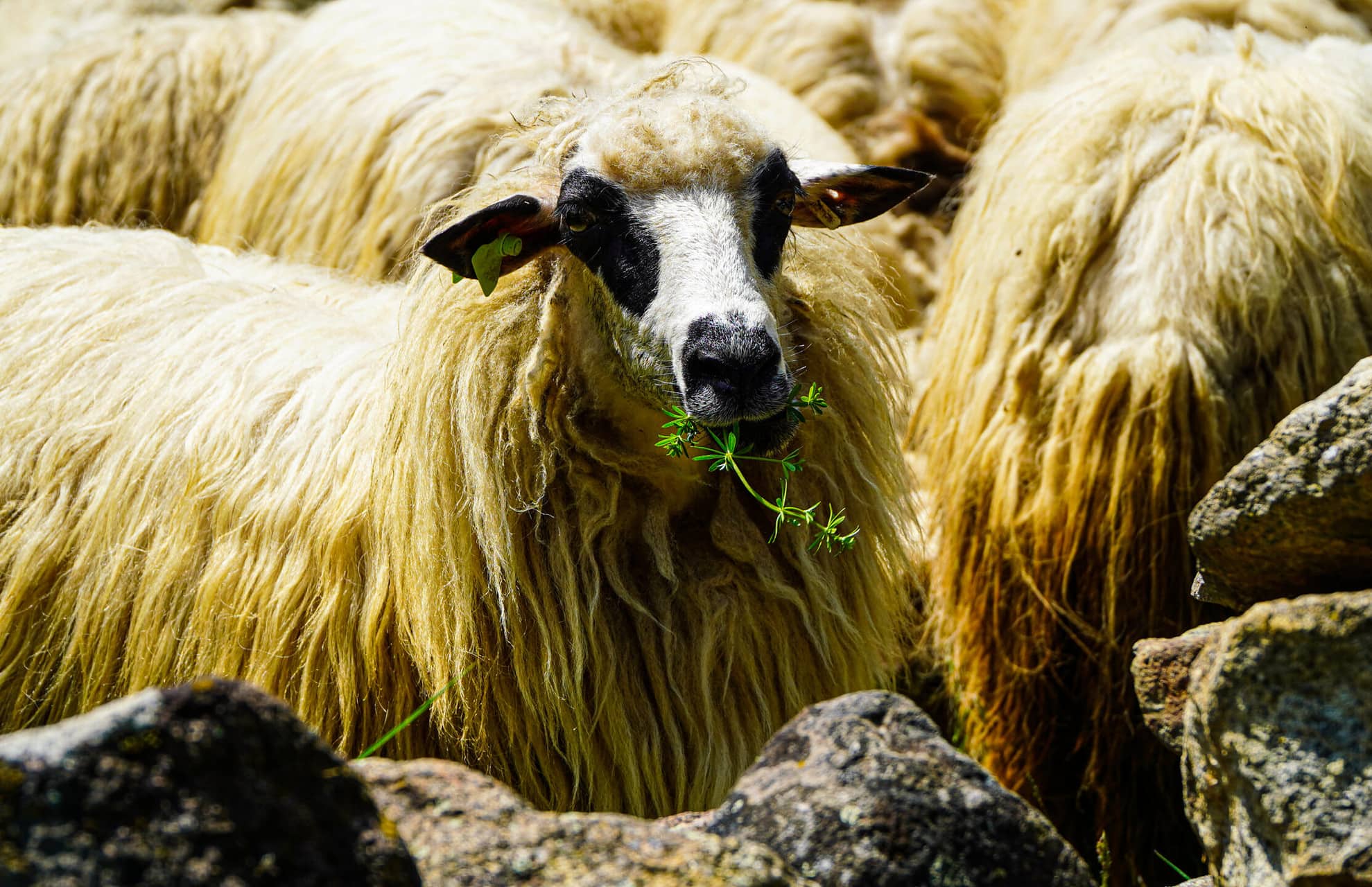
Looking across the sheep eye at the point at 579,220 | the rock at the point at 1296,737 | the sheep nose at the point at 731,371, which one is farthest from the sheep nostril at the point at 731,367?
the rock at the point at 1296,737

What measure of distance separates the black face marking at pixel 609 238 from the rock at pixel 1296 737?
143 cm

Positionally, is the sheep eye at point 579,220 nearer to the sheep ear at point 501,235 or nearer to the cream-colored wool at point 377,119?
the sheep ear at point 501,235

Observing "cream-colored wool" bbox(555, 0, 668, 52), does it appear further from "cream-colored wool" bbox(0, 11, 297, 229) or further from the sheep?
the sheep

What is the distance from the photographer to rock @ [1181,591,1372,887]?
172 cm

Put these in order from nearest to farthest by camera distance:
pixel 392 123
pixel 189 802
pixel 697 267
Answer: pixel 189 802 → pixel 697 267 → pixel 392 123

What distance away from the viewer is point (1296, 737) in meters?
1.79

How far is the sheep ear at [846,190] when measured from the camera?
3.40 meters

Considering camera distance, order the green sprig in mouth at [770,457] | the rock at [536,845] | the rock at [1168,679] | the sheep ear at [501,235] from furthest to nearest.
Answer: the sheep ear at [501,235]
the green sprig in mouth at [770,457]
the rock at [1168,679]
the rock at [536,845]

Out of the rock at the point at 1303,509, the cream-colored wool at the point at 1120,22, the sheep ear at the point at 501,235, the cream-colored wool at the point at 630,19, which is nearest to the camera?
the rock at the point at 1303,509

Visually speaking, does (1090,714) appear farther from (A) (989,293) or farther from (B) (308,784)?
(B) (308,784)

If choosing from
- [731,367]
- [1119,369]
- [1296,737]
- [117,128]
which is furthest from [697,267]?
[117,128]

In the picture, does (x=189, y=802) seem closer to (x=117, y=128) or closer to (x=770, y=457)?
(x=770, y=457)

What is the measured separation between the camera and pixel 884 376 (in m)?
3.45

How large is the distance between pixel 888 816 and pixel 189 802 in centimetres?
85
